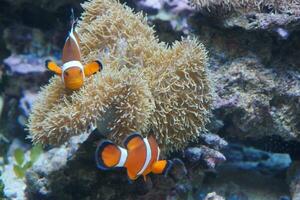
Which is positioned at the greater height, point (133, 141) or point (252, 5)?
point (252, 5)

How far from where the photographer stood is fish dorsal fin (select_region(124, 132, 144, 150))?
2377 millimetres

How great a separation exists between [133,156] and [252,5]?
1676 millimetres

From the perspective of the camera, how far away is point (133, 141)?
7.88 feet

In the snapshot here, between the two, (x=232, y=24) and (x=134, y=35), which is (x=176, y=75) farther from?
(x=232, y=24)

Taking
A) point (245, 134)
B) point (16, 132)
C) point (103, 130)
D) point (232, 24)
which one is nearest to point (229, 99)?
point (245, 134)

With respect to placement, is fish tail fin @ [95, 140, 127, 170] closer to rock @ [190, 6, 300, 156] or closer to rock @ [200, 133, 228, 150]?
rock @ [200, 133, 228, 150]

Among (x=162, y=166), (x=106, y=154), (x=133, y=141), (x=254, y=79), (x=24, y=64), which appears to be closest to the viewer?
(x=106, y=154)

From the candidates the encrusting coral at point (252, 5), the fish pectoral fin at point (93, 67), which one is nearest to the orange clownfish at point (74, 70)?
the fish pectoral fin at point (93, 67)

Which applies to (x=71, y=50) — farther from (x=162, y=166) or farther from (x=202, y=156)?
(x=202, y=156)

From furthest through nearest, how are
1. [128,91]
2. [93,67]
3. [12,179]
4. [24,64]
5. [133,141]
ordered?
1. [24,64]
2. [12,179]
3. [93,67]
4. [128,91]
5. [133,141]

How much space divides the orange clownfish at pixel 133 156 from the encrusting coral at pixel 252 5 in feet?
4.22

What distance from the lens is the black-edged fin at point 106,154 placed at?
7.34 feet

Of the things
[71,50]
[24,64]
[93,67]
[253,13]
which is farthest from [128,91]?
[24,64]

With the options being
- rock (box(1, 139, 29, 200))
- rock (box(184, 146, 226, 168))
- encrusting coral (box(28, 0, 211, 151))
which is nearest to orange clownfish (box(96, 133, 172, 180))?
encrusting coral (box(28, 0, 211, 151))
